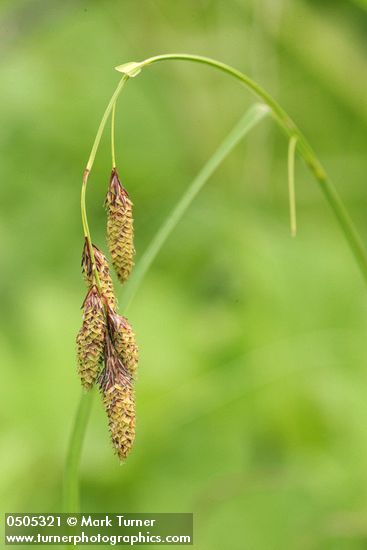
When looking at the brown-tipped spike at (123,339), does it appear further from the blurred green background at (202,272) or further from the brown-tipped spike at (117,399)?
the blurred green background at (202,272)

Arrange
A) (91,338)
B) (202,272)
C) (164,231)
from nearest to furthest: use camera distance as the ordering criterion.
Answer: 1. (91,338)
2. (164,231)
3. (202,272)

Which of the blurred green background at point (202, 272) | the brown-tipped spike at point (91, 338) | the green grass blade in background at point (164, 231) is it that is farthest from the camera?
the blurred green background at point (202, 272)

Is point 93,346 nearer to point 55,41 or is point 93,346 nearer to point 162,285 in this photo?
point 162,285

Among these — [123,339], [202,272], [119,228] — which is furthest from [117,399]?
[202,272]

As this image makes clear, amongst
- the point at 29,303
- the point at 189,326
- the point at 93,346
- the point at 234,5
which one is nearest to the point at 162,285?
the point at 189,326

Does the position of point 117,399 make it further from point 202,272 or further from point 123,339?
point 202,272

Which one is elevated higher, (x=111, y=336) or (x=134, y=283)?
(x=134, y=283)

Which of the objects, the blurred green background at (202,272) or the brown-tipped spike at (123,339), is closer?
the brown-tipped spike at (123,339)

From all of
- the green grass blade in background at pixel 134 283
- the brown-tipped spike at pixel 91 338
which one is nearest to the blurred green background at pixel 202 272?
the green grass blade in background at pixel 134 283
